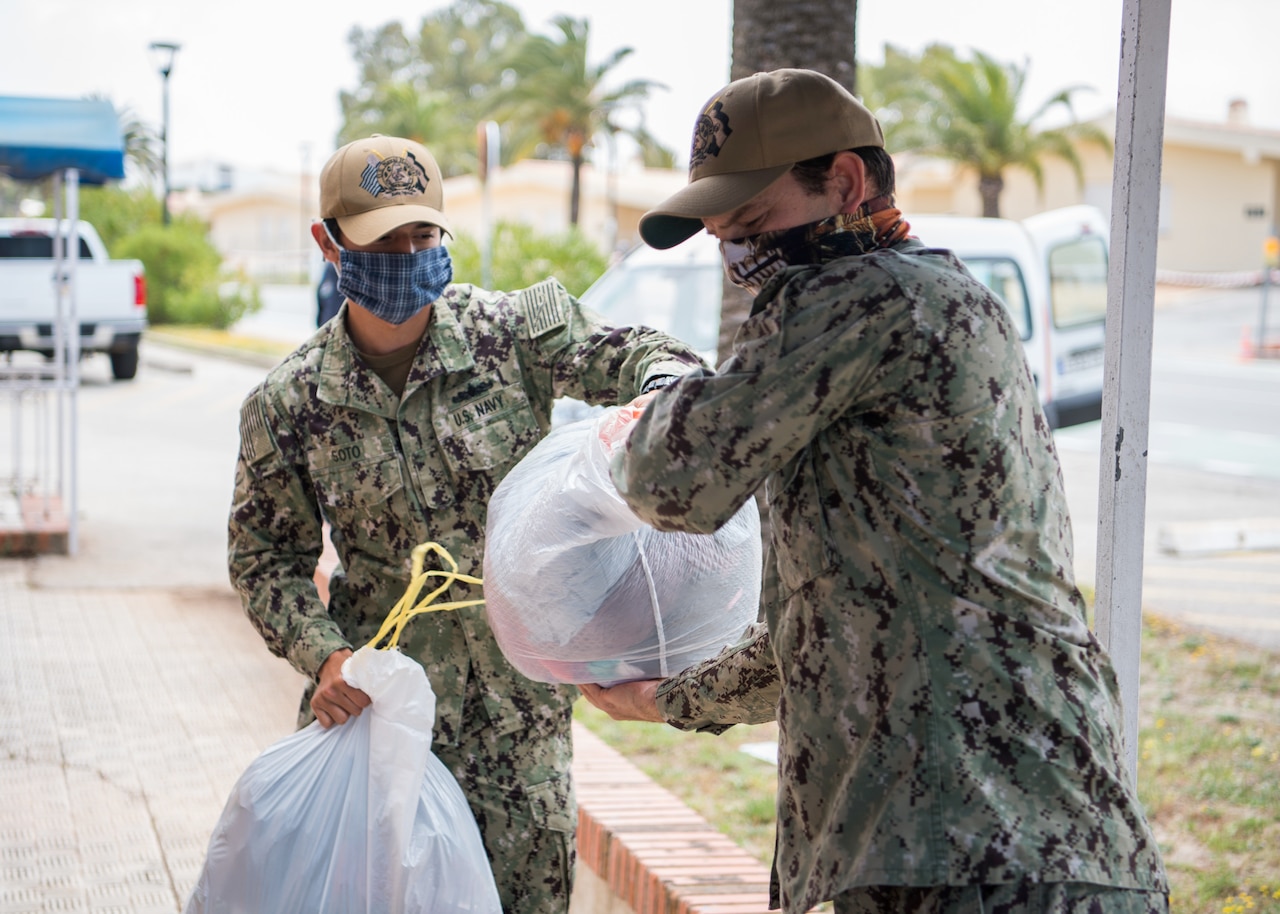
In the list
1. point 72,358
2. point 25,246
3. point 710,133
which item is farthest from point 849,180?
point 25,246

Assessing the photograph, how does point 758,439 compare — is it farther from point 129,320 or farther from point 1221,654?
point 129,320

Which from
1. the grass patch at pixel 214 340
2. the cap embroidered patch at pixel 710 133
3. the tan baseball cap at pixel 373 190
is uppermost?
the cap embroidered patch at pixel 710 133

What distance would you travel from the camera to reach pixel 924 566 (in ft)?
5.32

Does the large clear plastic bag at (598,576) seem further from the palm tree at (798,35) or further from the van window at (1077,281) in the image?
the van window at (1077,281)

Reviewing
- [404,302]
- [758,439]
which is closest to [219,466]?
[404,302]

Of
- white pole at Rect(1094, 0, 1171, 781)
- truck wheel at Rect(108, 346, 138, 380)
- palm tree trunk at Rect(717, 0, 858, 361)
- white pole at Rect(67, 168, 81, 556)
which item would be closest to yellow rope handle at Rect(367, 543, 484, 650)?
white pole at Rect(1094, 0, 1171, 781)

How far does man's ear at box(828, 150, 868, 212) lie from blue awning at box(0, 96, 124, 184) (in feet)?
22.8

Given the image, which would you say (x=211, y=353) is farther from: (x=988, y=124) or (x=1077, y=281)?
(x=1077, y=281)

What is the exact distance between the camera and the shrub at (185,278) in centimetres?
3123

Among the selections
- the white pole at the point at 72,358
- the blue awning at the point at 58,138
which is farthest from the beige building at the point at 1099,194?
the blue awning at the point at 58,138

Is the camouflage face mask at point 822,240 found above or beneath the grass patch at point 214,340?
above

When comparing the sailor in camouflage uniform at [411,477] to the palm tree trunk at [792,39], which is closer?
the sailor in camouflage uniform at [411,477]

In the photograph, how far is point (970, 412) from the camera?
5.28 feet

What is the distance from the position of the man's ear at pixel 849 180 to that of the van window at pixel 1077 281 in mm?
10167
